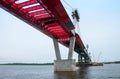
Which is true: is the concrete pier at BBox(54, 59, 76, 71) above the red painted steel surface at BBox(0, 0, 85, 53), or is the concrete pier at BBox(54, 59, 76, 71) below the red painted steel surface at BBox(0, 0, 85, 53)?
below

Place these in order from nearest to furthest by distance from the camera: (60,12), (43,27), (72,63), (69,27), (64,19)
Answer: (60,12), (64,19), (43,27), (69,27), (72,63)

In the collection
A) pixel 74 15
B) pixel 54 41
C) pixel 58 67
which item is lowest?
pixel 58 67

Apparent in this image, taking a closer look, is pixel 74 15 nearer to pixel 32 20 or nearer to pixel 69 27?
pixel 69 27

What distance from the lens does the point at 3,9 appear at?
25.1 meters

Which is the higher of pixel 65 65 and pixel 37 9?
pixel 37 9

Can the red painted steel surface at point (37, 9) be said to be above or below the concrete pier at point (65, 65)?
above

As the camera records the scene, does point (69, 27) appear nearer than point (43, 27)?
No

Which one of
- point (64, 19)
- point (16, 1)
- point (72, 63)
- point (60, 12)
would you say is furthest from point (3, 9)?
point (72, 63)

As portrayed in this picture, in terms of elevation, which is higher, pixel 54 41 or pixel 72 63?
pixel 54 41

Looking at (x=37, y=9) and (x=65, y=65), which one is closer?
(x=37, y=9)

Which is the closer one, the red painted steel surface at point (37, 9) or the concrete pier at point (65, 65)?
the red painted steel surface at point (37, 9)

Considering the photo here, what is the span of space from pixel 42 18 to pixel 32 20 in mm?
1647

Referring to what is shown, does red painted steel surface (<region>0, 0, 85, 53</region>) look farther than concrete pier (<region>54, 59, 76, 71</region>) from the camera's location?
No

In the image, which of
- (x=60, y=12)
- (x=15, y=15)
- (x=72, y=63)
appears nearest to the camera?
(x=15, y=15)
